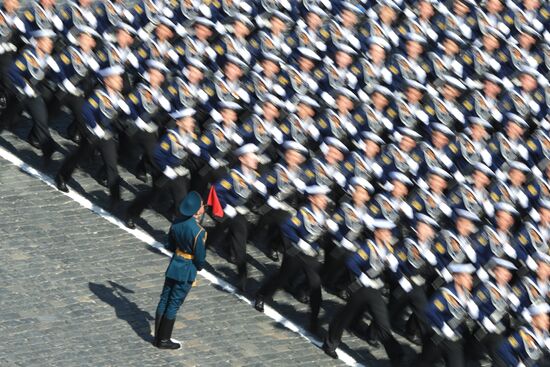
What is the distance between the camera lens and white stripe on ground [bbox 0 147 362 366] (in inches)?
817

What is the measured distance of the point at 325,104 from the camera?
22.7 m

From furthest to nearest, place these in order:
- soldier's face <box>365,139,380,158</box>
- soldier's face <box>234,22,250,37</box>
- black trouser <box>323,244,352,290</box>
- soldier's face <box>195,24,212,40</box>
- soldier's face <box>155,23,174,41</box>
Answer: soldier's face <box>234,22,250,37</box> → soldier's face <box>195,24,212,40</box> → soldier's face <box>155,23,174,41</box> → soldier's face <box>365,139,380,158</box> → black trouser <box>323,244,352,290</box>

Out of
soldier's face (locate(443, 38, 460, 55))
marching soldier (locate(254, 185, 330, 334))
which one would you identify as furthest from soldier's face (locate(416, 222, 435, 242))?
soldier's face (locate(443, 38, 460, 55))

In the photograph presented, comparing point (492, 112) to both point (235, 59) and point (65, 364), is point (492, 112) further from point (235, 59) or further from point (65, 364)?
point (65, 364)

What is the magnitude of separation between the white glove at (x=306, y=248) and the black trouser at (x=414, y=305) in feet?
3.66

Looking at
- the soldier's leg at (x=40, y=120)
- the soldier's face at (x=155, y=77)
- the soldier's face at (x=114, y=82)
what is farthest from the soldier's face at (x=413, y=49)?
the soldier's leg at (x=40, y=120)

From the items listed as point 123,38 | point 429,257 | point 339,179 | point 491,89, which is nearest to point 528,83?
point 491,89

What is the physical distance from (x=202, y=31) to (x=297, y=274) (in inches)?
154

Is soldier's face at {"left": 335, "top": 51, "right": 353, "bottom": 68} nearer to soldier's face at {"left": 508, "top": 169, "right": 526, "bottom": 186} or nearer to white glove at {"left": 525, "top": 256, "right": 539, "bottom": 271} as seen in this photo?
soldier's face at {"left": 508, "top": 169, "right": 526, "bottom": 186}

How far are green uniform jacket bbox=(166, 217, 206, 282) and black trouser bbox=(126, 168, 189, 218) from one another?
2.69 m

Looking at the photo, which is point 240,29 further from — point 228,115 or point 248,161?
point 248,161

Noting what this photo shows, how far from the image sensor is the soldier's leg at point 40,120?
73.8 feet

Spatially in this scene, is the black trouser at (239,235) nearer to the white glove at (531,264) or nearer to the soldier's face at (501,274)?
the soldier's face at (501,274)

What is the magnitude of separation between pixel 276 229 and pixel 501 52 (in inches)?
182
